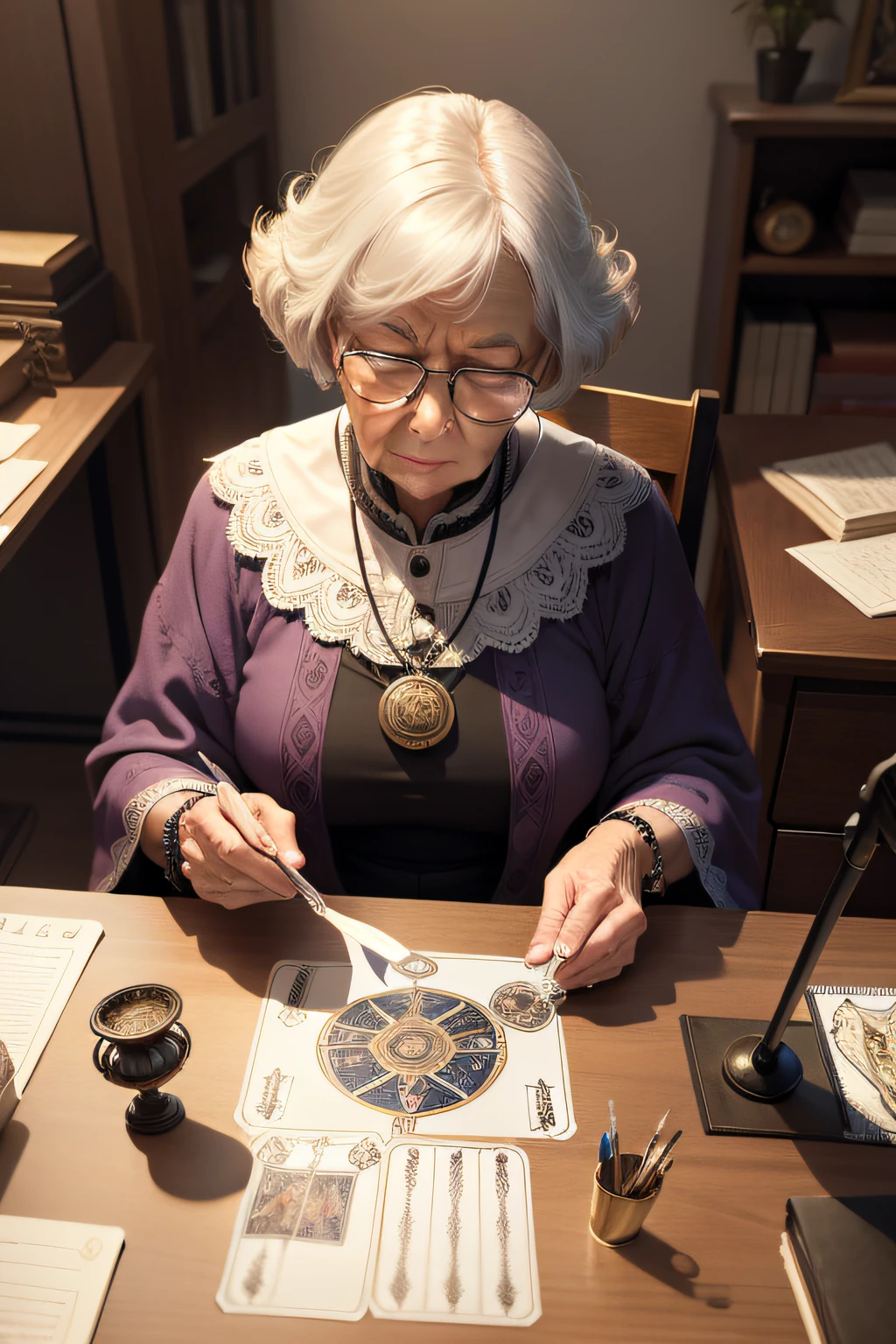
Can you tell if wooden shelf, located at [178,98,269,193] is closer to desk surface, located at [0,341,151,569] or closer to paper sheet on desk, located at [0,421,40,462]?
desk surface, located at [0,341,151,569]

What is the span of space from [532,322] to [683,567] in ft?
1.33

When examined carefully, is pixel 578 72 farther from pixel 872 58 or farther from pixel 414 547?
pixel 414 547

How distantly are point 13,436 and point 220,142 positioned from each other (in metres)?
1.07

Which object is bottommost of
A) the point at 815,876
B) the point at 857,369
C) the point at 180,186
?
the point at 815,876

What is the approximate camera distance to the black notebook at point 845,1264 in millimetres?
830

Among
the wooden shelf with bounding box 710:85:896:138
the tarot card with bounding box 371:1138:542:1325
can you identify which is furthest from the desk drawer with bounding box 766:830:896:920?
the wooden shelf with bounding box 710:85:896:138

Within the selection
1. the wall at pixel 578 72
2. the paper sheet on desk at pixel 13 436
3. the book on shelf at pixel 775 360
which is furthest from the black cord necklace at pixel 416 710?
the wall at pixel 578 72

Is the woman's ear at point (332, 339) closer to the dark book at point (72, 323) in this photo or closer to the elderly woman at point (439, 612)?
the elderly woman at point (439, 612)

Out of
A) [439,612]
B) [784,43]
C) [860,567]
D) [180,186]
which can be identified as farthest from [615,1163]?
[784,43]

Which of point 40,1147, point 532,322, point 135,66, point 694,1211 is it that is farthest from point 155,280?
point 694,1211

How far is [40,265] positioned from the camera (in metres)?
2.00

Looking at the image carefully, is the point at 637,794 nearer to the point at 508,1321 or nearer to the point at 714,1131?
the point at 714,1131

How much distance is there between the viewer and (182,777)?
4.28ft

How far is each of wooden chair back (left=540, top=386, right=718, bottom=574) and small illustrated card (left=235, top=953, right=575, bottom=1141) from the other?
2.94ft
